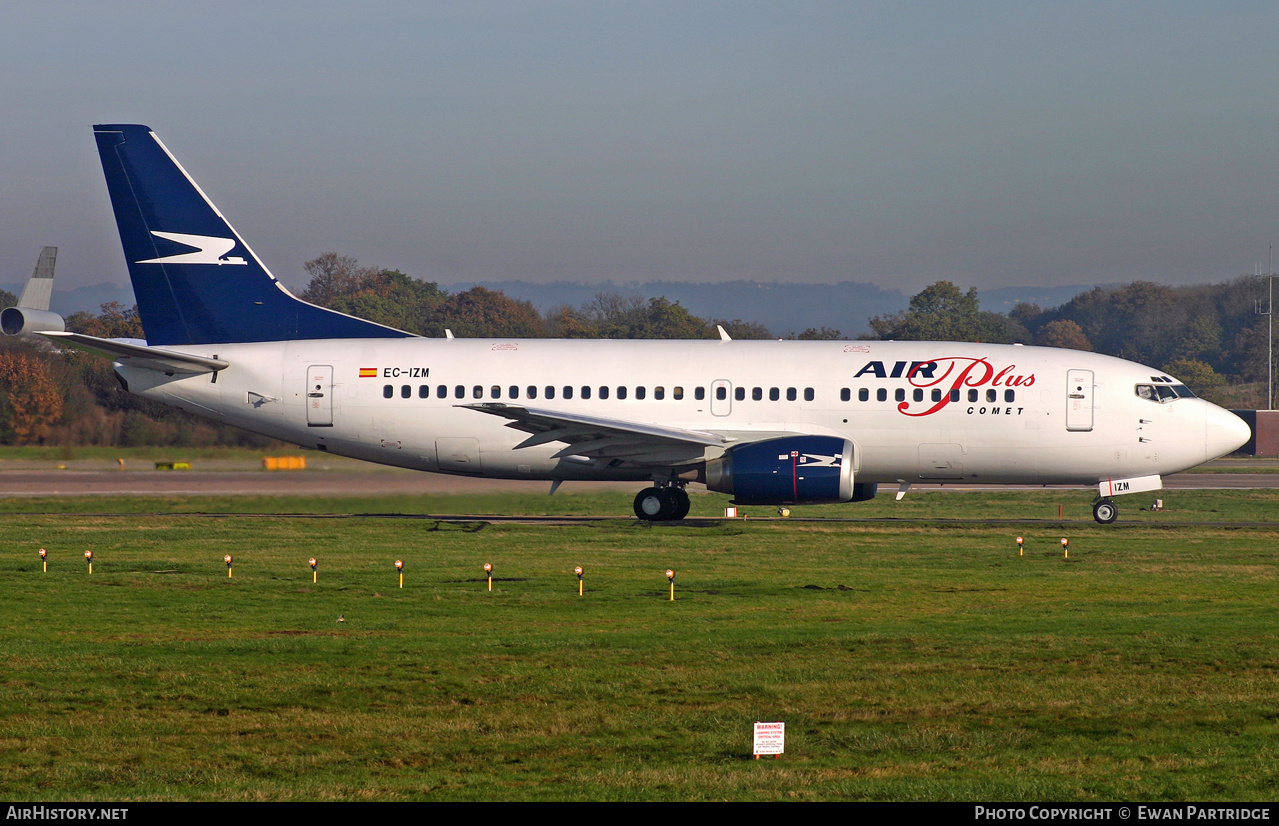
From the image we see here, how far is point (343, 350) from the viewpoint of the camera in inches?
1262

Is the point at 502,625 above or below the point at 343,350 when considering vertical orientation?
below

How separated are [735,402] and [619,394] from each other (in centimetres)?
297

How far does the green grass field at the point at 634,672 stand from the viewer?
10.1 m

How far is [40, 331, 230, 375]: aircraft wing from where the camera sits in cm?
2962

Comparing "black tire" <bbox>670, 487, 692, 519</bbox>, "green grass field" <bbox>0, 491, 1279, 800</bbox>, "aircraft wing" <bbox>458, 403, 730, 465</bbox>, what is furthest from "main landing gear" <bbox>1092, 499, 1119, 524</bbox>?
"black tire" <bbox>670, 487, 692, 519</bbox>

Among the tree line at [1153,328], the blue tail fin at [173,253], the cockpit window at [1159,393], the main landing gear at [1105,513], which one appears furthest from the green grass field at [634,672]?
the tree line at [1153,328]

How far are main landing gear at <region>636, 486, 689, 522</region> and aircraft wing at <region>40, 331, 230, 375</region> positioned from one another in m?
11.3

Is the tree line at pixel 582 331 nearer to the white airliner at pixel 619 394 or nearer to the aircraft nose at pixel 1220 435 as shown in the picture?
the white airliner at pixel 619 394

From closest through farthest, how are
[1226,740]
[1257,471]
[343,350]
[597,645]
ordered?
[1226,740] < [597,645] < [343,350] < [1257,471]

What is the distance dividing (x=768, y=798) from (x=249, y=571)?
49.9ft

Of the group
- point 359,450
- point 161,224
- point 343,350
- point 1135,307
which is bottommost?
point 359,450

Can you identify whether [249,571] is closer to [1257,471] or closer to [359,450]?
[359,450]

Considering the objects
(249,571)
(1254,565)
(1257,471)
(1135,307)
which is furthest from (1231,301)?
(249,571)

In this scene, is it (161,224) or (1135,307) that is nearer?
(161,224)
